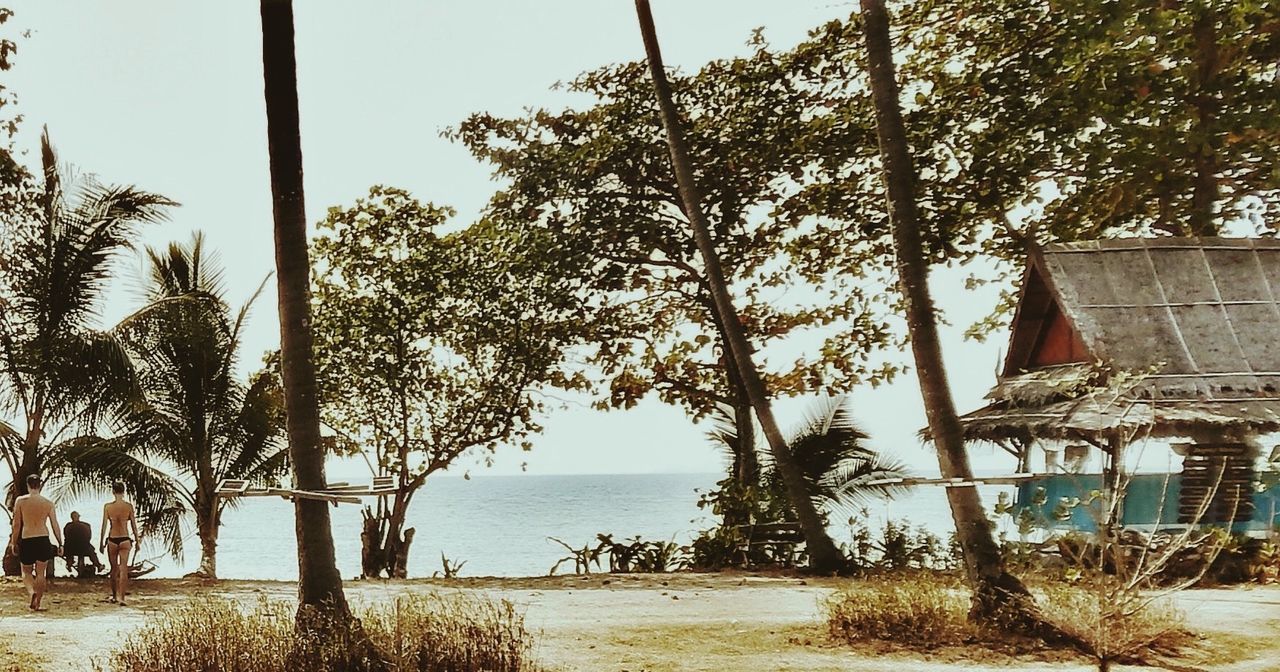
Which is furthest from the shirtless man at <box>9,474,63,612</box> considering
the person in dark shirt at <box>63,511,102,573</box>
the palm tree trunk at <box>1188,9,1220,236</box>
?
the palm tree trunk at <box>1188,9,1220,236</box>

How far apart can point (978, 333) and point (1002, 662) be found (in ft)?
33.0

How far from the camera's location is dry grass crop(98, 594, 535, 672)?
7375mm

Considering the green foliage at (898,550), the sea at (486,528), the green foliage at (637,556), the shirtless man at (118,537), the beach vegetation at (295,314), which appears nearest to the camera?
the beach vegetation at (295,314)

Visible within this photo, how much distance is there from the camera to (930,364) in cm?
976

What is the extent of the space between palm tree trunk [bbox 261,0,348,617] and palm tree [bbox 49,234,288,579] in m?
8.43

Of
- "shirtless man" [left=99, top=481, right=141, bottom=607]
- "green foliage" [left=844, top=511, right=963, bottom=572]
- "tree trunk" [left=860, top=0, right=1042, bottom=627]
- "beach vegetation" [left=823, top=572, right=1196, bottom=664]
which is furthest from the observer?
"green foliage" [left=844, top=511, right=963, bottom=572]

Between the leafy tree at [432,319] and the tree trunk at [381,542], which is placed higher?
the leafy tree at [432,319]

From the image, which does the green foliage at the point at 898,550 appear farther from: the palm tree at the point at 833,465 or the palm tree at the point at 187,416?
the palm tree at the point at 187,416

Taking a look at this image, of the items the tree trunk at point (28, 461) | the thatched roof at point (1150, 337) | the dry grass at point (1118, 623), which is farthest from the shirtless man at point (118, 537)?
the thatched roof at point (1150, 337)

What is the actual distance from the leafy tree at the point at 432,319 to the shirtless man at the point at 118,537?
5.30 metres

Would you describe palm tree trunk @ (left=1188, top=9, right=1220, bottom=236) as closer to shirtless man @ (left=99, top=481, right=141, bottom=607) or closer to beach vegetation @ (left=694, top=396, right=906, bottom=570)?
beach vegetation @ (left=694, top=396, right=906, bottom=570)

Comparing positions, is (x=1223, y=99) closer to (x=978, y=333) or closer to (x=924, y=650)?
(x=978, y=333)

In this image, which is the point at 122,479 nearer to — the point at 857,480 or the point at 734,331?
the point at 734,331

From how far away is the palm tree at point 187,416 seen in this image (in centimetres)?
1603
